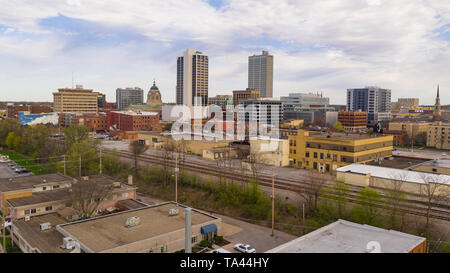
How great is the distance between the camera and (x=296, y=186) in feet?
111

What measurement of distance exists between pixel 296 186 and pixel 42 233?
22.9 m

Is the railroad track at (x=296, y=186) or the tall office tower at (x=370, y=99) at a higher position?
the tall office tower at (x=370, y=99)

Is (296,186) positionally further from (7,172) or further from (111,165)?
(7,172)

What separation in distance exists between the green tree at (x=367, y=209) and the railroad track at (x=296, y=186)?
0.41 m

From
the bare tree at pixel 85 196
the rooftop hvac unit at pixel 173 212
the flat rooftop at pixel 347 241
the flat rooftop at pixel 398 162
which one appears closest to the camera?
the flat rooftop at pixel 347 241

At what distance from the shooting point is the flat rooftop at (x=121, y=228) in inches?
738

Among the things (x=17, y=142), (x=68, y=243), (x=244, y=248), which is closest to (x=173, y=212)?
(x=244, y=248)

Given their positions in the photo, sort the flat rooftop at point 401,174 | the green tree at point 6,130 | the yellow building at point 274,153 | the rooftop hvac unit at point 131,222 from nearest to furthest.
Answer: the rooftop hvac unit at point 131,222
the flat rooftop at point 401,174
the yellow building at point 274,153
the green tree at point 6,130

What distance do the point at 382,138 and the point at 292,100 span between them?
10845 centimetres

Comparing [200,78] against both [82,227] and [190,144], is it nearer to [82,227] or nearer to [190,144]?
[190,144]

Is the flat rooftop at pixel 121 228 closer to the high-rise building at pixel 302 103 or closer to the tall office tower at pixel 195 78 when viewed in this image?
the high-rise building at pixel 302 103

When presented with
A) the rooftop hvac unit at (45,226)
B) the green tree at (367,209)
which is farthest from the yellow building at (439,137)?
the rooftop hvac unit at (45,226)

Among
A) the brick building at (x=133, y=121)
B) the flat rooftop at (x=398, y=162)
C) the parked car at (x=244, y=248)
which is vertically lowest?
the parked car at (x=244, y=248)
